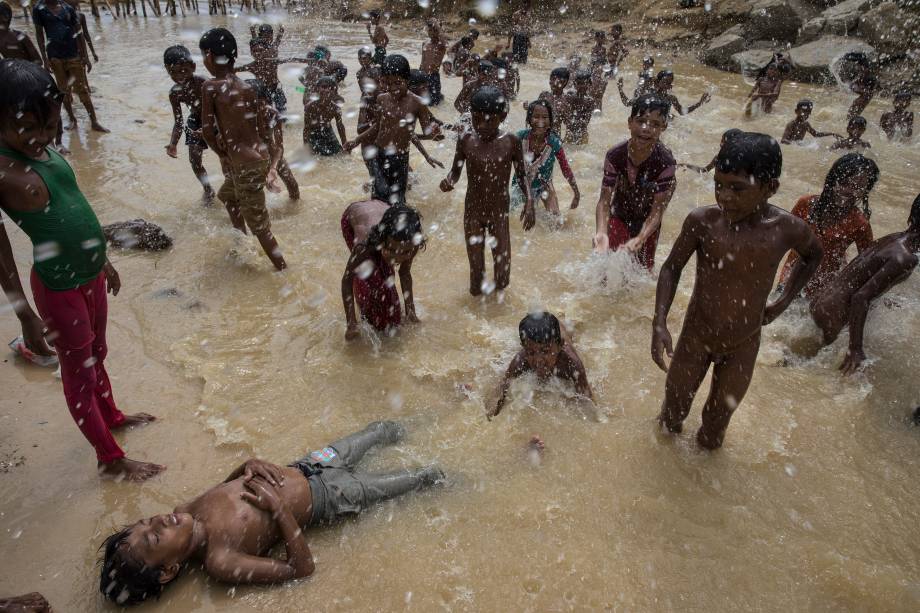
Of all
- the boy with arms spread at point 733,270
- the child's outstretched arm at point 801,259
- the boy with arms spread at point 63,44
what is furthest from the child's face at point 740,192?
the boy with arms spread at point 63,44

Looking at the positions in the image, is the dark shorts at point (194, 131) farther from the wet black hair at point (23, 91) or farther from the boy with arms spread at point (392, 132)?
the wet black hair at point (23, 91)

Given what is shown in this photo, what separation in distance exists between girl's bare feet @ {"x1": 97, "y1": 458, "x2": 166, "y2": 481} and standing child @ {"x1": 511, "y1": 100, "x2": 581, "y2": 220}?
13.0 ft

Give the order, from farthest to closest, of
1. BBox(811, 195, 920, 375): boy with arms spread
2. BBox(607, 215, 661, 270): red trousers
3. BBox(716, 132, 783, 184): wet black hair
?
BBox(607, 215, 661, 270): red trousers → BBox(811, 195, 920, 375): boy with arms spread → BBox(716, 132, 783, 184): wet black hair

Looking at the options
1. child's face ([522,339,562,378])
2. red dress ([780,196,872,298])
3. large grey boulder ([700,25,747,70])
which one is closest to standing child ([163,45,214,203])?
child's face ([522,339,562,378])

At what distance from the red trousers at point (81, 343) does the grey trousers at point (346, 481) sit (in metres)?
1.01

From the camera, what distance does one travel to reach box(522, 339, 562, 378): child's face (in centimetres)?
324

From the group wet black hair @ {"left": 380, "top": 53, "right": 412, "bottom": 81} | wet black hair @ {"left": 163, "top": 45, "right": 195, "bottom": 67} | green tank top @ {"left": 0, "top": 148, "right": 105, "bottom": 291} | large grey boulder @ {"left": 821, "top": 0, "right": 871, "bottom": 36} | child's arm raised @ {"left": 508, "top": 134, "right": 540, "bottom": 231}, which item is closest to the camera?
green tank top @ {"left": 0, "top": 148, "right": 105, "bottom": 291}

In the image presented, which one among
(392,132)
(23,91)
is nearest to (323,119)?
(392,132)

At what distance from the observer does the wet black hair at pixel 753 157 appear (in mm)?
2268

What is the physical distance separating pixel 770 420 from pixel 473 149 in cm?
284

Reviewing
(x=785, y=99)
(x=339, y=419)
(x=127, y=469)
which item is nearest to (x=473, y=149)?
(x=339, y=419)

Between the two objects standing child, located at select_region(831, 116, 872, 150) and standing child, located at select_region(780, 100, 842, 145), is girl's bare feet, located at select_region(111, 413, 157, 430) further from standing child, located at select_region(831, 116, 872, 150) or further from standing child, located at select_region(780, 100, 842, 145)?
standing child, located at select_region(780, 100, 842, 145)

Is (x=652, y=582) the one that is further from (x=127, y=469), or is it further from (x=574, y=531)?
(x=127, y=469)

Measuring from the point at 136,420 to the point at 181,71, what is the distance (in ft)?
10.7
